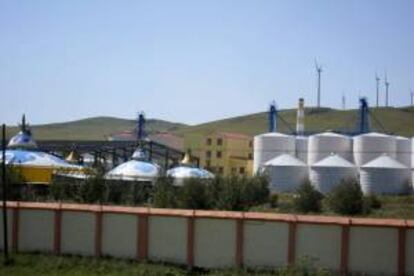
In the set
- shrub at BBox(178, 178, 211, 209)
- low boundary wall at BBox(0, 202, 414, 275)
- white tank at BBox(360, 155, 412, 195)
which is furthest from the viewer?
white tank at BBox(360, 155, 412, 195)

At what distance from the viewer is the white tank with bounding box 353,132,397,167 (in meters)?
70.4

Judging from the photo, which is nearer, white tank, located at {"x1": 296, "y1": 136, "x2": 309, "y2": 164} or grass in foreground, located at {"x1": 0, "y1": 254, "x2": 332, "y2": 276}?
grass in foreground, located at {"x1": 0, "y1": 254, "x2": 332, "y2": 276}

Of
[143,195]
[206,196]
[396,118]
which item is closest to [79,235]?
[206,196]

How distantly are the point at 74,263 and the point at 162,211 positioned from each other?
2.73 metres

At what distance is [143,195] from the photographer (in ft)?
129

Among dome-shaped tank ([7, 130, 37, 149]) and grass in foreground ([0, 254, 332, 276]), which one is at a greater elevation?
dome-shaped tank ([7, 130, 37, 149])

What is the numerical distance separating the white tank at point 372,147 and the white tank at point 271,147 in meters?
7.60

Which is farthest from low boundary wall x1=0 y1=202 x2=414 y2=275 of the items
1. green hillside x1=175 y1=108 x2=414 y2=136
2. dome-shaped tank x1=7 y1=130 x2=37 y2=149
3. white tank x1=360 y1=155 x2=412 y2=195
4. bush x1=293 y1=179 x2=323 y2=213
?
green hillside x1=175 y1=108 x2=414 y2=136

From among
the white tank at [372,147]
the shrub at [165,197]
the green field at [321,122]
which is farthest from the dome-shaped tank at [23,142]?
the green field at [321,122]

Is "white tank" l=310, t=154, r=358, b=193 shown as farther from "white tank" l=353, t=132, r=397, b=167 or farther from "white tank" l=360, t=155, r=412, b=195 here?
"white tank" l=353, t=132, r=397, b=167

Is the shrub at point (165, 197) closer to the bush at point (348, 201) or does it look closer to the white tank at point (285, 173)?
the bush at point (348, 201)

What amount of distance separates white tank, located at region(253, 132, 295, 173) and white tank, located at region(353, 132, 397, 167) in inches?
299

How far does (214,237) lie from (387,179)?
4955cm

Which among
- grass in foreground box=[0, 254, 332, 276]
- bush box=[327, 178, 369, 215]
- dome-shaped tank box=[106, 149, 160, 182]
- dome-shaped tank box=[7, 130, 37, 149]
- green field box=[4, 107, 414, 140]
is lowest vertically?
grass in foreground box=[0, 254, 332, 276]
